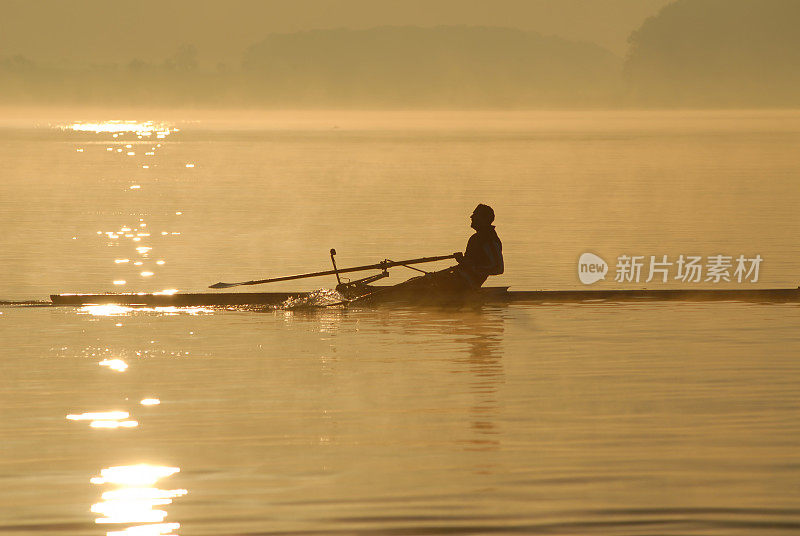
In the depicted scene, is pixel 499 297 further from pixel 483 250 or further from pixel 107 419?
pixel 107 419

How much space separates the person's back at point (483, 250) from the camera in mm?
18969

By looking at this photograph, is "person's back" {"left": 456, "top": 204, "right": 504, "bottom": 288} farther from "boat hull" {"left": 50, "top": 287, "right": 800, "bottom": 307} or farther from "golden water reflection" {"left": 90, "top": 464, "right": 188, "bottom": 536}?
"golden water reflection" {"left": 90, "top": 464, "right": 188, "bottom": 536}

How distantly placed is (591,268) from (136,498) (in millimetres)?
20721

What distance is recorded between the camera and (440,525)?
31.0ft

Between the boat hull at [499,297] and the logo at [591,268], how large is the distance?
532 cm

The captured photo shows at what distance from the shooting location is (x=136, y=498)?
33.6 ft

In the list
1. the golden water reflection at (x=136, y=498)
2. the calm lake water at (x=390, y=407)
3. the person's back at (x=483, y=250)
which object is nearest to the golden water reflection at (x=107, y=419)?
the calm lake water at (x=390, y=407)

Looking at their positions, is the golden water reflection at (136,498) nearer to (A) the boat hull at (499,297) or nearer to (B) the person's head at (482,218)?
(B) the person's head at (482,218)

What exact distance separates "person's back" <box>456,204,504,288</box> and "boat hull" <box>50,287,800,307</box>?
109 cm

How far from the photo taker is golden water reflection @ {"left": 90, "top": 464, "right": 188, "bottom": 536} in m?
9.51

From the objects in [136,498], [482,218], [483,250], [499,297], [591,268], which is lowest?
[136,498]

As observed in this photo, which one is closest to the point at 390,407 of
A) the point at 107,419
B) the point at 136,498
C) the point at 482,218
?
the point at 107,419

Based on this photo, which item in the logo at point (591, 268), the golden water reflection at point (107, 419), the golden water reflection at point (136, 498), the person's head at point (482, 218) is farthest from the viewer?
the logo at point (591, 268)

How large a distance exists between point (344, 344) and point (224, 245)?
17.8 m
